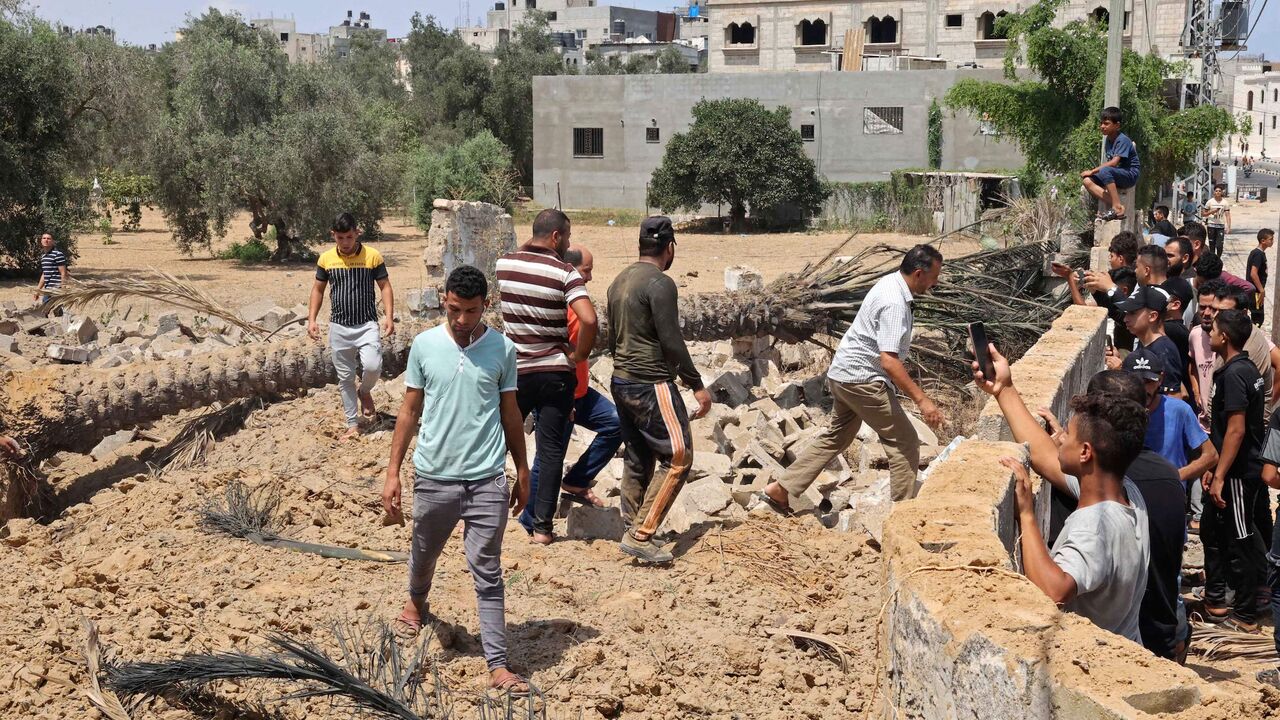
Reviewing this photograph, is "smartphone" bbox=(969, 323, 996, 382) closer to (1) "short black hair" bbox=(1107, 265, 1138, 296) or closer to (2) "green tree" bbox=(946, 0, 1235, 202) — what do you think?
(1) "short black hair" bbox=(1107, 265, 1138, 296)

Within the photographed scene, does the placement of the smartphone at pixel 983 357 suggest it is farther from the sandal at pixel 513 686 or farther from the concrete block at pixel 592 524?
the concrete block at pixel 592 524

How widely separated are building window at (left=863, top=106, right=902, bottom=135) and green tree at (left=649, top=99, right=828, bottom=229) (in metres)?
2.51

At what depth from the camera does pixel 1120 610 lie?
3283mm

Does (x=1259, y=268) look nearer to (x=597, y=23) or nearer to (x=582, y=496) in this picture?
(x=582, y=496)

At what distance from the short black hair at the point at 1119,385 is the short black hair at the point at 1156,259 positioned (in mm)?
3518

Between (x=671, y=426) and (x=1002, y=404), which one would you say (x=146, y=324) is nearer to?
(x=671, y=426)

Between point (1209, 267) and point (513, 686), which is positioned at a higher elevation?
point (1209, 267)

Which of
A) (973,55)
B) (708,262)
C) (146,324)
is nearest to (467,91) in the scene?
(973,55)

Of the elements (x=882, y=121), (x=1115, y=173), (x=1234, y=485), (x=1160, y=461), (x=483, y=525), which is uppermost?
(x=882, y=121)

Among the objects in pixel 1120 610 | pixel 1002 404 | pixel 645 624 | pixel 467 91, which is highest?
pixel 467 91

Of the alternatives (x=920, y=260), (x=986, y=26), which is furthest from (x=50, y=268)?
(x=986, y=26)

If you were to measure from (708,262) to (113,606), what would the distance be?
20.8m

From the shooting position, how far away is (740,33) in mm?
53156

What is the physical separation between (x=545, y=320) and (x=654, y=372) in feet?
2.00
